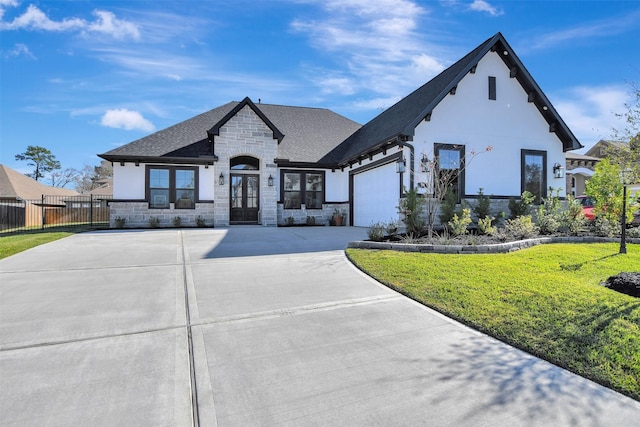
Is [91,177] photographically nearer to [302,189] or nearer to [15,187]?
[15,187]

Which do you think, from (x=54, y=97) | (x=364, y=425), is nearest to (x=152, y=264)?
(x=364, y=425)

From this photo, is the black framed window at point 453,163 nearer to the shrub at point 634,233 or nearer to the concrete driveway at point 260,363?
the shrub at point 634,233

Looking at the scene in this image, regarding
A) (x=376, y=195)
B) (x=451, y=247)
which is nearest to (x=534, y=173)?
(x=376, y=195)

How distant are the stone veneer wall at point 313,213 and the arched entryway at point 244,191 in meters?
1.27

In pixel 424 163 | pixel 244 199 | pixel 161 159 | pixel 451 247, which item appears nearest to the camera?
pixel 451 247

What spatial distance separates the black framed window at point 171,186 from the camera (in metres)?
14.2

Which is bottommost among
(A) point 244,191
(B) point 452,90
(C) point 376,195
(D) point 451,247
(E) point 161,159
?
(D) point 451,247

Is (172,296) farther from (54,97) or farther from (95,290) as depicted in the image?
(54,97)

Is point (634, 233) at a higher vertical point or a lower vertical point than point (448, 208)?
lower

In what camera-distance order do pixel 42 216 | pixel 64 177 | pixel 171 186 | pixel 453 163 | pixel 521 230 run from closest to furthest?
pixel 521 230
pixel 453 163
pixel 171 186
pixel 42 216
pixel 64 177

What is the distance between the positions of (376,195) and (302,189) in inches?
170

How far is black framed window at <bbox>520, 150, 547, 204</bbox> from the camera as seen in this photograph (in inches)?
488

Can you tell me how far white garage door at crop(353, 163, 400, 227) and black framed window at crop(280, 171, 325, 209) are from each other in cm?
189

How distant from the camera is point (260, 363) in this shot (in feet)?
8.36
